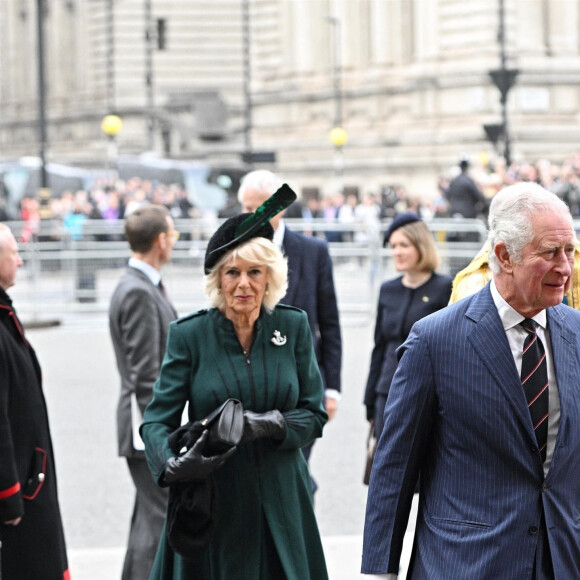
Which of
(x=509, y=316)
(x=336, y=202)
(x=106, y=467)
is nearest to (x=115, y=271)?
(x=106, y=467)

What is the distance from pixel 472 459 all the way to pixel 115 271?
1720 cm

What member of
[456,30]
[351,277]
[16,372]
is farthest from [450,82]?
[16,372]

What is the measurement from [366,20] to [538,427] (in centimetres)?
4745

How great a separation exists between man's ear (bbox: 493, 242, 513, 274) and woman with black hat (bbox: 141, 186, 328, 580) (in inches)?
51.0

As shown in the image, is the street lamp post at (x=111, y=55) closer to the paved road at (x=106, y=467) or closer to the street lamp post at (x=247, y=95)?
the street lamp post at (x=247, y=95)

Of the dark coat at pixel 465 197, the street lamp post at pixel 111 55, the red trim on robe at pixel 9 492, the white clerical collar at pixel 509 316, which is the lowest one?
the red trim on robe at pixel 9 492

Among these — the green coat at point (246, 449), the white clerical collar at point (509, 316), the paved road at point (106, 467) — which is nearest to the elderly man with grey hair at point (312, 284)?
the paved road at point (106, 467)

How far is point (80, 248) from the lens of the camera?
21188 mm

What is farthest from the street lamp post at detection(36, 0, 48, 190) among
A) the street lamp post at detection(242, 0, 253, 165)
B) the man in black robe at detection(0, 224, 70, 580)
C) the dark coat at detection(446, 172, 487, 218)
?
the man in black robe at detection(0, 224, 70, 580)

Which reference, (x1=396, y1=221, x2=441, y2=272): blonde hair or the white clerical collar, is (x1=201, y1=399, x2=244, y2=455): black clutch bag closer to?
the white clerical collar

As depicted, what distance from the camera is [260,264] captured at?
Answer: 5.37 metres

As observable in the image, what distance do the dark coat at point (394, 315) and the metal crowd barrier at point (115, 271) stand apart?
12036mm

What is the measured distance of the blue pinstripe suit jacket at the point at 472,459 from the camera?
4043mm

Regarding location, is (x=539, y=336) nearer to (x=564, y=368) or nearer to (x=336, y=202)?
(x=564, y=368)
